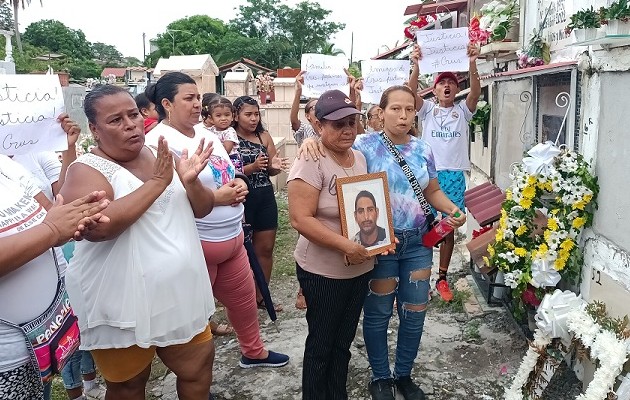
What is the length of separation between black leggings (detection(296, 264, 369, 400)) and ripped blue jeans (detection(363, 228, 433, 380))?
0.64ft

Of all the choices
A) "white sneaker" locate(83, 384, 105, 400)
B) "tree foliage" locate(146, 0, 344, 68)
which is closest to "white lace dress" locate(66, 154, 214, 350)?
"white sneaker" locate(83, 384, 105, 400)

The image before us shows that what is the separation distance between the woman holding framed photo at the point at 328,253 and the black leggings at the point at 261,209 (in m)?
1.83

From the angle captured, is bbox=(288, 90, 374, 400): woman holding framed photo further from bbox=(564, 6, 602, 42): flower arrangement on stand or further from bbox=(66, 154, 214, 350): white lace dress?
bbox=(564, 6, 602, 42): flower arrangement on stand

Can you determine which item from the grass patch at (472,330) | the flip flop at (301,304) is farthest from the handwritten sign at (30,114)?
the grass patch at (472,330)

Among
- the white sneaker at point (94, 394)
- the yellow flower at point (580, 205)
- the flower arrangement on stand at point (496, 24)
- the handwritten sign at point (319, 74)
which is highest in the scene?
the flower arrangement on stand at point (496, 24)

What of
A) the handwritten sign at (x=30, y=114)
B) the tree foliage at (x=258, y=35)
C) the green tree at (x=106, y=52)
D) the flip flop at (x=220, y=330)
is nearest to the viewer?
the handwritten sign at (x=30, y=114)

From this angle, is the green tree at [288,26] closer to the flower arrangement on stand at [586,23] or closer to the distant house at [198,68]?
the distant house at [198,68]

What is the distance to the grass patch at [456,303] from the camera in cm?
509

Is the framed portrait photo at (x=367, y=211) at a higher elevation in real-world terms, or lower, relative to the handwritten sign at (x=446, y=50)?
lower

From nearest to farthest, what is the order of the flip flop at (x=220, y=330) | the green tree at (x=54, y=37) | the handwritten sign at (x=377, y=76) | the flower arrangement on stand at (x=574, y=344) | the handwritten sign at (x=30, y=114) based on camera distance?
1. the flower arrangement on stand at (x=574, y=344)
2. the handwritten sign at (x=30, y=114)
3. the flip flop at (x=220, y=330)
4. the handwritten sign at (x=377, y=76)
5. the green tree at (x=54, y=37)

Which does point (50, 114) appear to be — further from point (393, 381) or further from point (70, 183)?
point (393, 381)

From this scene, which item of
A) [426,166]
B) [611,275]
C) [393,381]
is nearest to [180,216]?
[426,166]

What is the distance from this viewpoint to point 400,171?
3.31m

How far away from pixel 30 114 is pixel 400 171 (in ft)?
7.08
